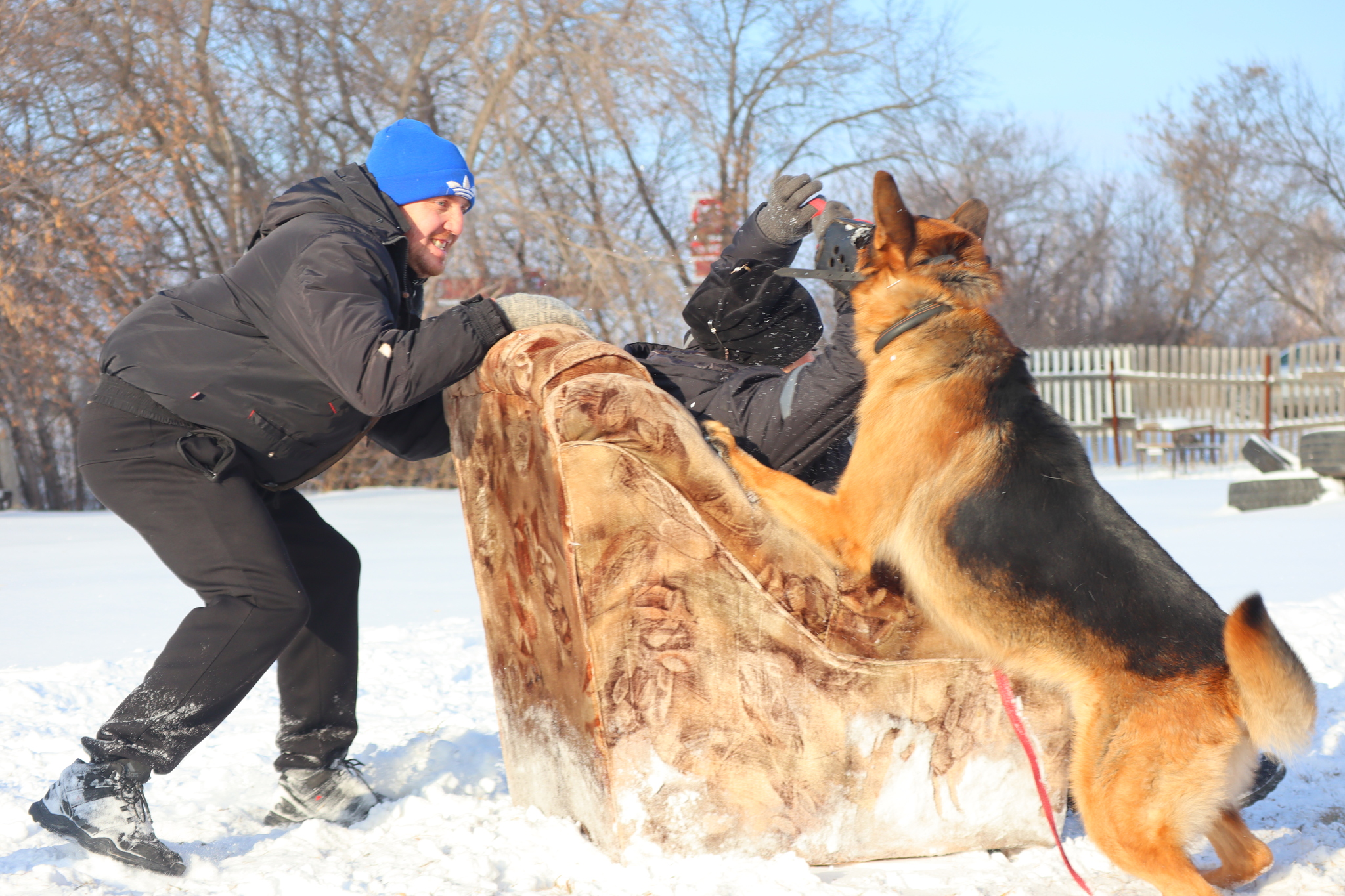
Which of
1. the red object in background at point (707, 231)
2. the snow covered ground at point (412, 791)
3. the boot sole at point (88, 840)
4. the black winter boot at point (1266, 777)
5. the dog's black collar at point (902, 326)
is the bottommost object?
the snow covered ground at point (412, 791)

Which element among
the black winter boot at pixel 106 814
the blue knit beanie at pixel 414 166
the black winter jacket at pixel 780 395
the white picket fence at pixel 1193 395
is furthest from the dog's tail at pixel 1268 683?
the white picket fence at pixel 1193 395

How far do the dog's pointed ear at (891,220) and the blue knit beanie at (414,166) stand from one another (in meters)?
1.15

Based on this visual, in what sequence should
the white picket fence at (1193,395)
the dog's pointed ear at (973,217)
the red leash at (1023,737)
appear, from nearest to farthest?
1. the red leash at (1023,737)
2. the dog's pointed ear at (973,217)
3. the white picket fence at (1193,395)

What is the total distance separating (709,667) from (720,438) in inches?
25.2

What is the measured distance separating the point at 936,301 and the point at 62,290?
1321cm

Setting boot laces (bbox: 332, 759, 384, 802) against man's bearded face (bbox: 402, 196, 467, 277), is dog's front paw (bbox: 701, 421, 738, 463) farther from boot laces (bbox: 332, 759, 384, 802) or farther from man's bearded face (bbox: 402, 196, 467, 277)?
boot laces (bbox: 332, 759, 384, 802)

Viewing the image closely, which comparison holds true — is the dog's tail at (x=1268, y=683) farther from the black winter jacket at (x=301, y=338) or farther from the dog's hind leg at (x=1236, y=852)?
the black winter jacket at (x=301, y=338)

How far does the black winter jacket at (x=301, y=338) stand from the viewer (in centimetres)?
229

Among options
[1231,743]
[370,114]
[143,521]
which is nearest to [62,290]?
[370,114]

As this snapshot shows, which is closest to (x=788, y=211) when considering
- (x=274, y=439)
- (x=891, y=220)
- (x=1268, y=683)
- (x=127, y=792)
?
(x=891, y=220)

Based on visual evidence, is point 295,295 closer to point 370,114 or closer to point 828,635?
point 828,635

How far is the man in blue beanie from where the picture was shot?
2.29 meters

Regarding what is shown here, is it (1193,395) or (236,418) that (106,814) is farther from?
(1193,395)

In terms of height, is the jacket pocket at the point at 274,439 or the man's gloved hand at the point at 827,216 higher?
the man's gloved hand at the point at 827,216
